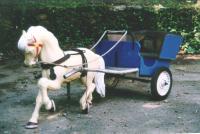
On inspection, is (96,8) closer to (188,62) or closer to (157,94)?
(188,62)

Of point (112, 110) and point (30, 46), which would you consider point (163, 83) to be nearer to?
point (112, 110)

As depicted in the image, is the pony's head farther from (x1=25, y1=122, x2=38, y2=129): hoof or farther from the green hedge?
the green hedge

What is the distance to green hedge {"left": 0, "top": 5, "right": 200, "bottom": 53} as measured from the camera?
1493 cm

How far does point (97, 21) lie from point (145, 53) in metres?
5.62

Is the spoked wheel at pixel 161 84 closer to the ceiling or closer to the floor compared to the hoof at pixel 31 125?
closer to the ceiling

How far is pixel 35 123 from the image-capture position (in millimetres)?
7902

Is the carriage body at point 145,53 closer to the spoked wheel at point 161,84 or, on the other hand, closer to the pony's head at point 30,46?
the spoked wheel at point 161,84

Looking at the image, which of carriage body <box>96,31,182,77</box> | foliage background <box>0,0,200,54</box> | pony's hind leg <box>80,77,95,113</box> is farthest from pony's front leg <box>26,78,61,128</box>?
foliage background <box>0,0,200,54</box>

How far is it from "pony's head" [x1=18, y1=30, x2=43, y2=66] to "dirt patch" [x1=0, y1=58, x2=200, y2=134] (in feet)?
3.41

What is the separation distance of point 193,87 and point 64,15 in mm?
5504

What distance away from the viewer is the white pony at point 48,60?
7.92m

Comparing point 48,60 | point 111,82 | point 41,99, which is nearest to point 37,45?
point 48,60

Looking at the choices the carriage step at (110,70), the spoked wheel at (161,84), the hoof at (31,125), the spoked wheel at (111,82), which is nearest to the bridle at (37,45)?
the carriage step at (110,70)

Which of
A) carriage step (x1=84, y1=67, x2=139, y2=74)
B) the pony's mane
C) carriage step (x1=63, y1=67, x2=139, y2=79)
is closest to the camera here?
the pony's mane
